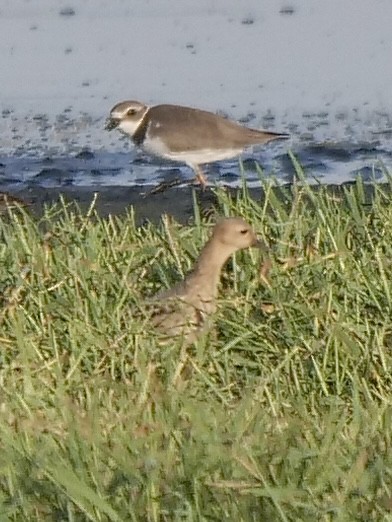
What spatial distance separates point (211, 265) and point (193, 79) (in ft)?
24.7

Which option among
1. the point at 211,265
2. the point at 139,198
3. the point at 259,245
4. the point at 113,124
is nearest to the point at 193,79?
the point at 113,124

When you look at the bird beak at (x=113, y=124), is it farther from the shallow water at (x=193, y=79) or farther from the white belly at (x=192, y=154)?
the shallow water at (x=193, y=79)

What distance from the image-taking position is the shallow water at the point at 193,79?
35.4ft

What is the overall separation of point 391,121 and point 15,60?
140 inches

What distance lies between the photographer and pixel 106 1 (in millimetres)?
16609

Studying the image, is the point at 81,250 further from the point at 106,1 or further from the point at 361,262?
the point at 106,1

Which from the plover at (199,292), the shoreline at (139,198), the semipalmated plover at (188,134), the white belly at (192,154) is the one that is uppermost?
the plover at (199,292)

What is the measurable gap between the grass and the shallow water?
4.05m

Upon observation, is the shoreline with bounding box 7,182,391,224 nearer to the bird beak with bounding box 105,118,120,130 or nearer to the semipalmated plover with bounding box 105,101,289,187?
the semipalmated plover with bounding box 105,101,289,187

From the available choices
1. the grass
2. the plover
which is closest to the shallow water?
the grass

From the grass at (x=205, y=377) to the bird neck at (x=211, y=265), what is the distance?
0.29 ft

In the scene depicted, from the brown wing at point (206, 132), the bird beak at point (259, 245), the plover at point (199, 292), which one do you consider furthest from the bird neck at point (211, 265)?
the brown wing at point (206, 132)

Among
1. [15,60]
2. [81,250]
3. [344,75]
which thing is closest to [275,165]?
[344,75]

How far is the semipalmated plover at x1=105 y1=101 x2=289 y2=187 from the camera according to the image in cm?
930
